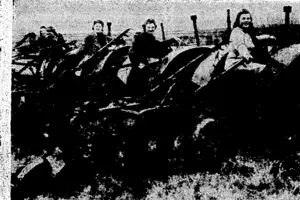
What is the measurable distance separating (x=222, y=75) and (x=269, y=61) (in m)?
0.33

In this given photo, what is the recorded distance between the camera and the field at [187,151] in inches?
85.5

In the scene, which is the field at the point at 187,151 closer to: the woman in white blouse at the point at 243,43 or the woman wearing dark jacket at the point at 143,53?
the woman in white blouse at the point at 243,43

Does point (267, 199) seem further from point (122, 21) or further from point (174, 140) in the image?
point (122, 21)

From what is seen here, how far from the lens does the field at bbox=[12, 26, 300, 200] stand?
85.5 inches

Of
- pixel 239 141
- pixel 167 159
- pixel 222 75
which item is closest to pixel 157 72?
pixel 222 75

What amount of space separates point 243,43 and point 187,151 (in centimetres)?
88

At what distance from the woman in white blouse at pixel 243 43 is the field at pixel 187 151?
0.10 m

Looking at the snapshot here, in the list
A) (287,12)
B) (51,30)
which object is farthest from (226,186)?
(51,30)

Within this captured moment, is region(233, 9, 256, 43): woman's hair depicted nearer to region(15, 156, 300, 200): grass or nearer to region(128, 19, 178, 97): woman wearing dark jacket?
region(128, 19, 178, 97): woman wearing dark jacket

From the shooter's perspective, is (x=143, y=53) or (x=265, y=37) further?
(x=143, y=53)

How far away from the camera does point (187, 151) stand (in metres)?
2.42

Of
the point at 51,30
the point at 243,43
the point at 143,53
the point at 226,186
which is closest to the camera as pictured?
the point at 226,186

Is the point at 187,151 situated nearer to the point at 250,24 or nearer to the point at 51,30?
the point at 250,24

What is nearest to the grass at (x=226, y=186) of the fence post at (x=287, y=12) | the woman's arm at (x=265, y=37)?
the woman's arm at (x=265, y=37)
